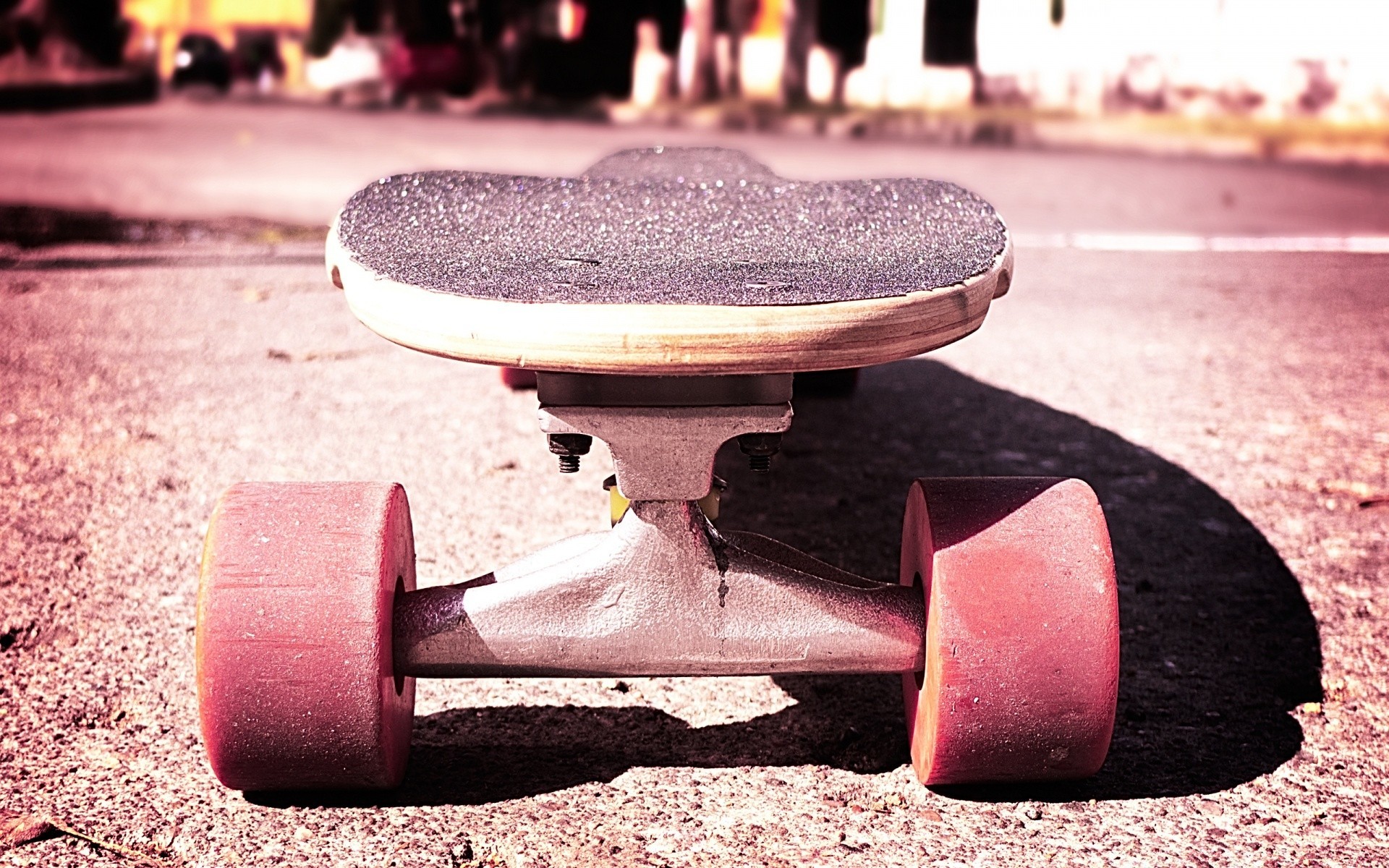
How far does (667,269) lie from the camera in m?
1.53

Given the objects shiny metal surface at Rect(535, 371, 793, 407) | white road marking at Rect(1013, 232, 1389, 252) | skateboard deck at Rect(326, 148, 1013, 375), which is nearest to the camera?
skateboard deck at Rect(326, 148, 1013, 375)

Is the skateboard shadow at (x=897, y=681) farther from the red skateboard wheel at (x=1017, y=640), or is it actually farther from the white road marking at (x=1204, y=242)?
the white road marking at (x=1204, y=242)

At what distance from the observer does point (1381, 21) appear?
1408 cm

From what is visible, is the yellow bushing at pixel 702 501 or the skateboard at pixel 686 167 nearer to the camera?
the yellow bushing at pixel 702 501

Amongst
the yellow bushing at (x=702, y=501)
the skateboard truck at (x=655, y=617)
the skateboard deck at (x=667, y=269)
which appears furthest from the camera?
the yellow bushing at (x=702, y=501)

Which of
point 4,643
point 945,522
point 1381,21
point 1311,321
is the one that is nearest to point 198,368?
point 4,643

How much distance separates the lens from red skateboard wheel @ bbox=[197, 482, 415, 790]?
1.53 m

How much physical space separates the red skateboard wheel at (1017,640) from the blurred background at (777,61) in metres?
10.7

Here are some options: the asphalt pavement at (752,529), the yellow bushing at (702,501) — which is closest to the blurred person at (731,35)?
the asphalt pavement at (752,529)

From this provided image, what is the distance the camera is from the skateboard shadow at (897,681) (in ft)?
5.80

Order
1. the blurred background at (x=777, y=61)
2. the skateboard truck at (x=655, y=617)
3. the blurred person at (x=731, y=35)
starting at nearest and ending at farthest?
the skateboard truck at (x=655, y=617) → the blurred background at (x=777, y=61) → the blurred person at (x=731, y=35)

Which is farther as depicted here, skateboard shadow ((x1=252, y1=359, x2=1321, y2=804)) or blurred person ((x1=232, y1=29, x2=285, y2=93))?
blurred person ((x1=232, y1=29, x2=285, y2=93))

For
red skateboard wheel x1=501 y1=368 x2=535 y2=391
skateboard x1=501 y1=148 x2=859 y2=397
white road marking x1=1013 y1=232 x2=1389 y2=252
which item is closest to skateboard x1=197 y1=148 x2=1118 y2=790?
skateboard x1=501 y1=148 x2=859 y2=397

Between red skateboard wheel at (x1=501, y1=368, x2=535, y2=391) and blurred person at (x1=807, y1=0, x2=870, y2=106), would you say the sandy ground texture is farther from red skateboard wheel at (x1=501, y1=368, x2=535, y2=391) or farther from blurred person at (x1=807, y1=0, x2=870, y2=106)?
blurred person at (x1=807, y1=0, x2=870, y2=106)
